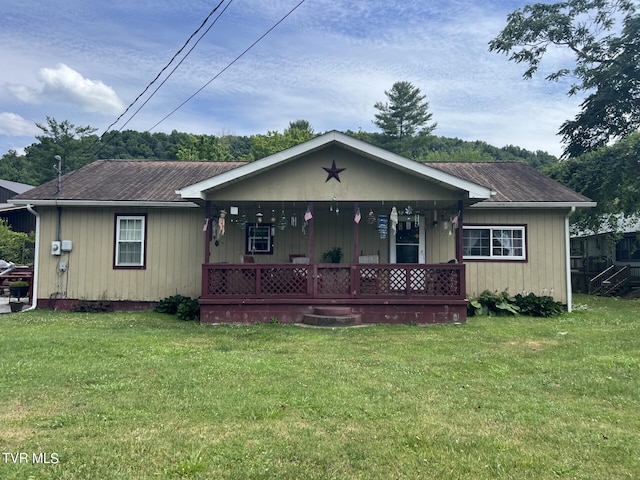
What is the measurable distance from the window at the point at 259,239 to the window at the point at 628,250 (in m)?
18.1

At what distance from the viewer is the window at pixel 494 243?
1123 cm

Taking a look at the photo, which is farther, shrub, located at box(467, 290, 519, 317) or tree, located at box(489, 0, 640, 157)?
tree, located at box(489, 0, 640, 157)

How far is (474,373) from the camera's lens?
5523mm

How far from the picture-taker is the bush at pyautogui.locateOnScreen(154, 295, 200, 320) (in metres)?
9.95

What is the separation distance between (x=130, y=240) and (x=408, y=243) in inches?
282

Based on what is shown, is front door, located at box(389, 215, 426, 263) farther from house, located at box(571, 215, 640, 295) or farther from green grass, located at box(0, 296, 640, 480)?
house, located at box(571, 215, 640, 295)

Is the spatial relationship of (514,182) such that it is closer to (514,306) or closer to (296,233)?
(514,306)

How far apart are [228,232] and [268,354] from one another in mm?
5460

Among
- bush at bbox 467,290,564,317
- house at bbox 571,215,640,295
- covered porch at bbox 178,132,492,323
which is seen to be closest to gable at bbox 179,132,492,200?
covered porch at bbox 178,132,492,323

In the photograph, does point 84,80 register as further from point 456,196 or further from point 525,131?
point 525,131

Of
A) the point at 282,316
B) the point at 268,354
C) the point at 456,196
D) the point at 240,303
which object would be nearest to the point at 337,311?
the point at 282,316

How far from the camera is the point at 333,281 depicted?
9625 mm

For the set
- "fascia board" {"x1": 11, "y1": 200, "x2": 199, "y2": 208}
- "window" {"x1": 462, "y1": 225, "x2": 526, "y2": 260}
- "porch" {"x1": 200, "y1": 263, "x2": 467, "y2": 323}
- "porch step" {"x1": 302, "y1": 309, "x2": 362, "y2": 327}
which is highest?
"fascia board" {"x1": 11, "y1": 200, "x2": 199, "y2": 208}

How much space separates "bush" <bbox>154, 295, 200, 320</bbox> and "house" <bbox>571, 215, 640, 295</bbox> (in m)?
17.2
